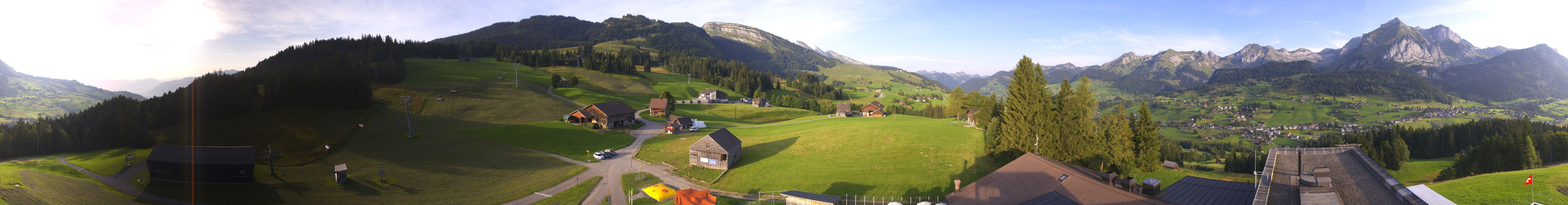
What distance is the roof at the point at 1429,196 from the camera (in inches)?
571

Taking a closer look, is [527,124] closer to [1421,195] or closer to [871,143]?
[871,143]

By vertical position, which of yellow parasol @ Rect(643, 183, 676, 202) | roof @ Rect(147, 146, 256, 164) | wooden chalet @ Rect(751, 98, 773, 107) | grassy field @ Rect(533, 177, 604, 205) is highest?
wooden chalet @ Rect(751, 98, 773, 107)

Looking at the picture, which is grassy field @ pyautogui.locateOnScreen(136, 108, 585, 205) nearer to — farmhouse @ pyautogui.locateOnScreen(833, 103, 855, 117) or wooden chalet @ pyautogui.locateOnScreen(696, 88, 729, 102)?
farmhouse @ pyautogui.locateOnScreen(833, 103, 855, 117)

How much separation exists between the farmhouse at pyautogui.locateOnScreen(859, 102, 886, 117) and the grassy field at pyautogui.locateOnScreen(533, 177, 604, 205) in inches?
2375

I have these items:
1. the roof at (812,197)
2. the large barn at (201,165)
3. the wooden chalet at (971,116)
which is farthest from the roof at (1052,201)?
the large barn at (201,165)

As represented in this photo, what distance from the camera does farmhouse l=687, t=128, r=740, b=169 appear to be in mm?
36938

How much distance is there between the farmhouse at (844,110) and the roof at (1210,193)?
58714 mm

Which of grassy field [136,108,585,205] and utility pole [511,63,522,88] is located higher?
utility pole [511,63,522,88]

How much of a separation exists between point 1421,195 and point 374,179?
151ft

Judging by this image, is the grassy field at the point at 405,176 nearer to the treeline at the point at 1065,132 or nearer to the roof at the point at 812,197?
the roof at the point at 812,197

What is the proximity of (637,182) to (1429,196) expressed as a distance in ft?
110

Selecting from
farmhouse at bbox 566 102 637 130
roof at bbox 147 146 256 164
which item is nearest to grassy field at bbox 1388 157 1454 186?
farmhouse at bbox 566 102 637 130

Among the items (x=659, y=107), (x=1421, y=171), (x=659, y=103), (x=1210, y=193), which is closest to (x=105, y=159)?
(x=659, y=107)

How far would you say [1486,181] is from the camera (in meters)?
23.4
